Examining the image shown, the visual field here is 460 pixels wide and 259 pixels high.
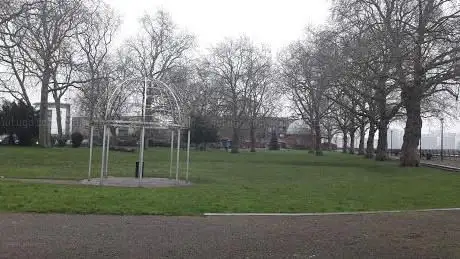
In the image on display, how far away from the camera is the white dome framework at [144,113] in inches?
774

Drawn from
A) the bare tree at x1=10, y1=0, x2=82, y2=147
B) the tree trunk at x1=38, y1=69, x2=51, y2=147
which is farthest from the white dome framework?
the tree trunk at x1=38, y1=69, x2=51, y2=147

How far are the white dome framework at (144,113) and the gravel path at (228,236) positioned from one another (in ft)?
29.0

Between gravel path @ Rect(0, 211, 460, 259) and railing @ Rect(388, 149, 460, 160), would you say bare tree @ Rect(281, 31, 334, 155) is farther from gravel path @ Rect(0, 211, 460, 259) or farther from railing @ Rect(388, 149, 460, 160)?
gravel path @ Rect(0, 211, 460, 259)

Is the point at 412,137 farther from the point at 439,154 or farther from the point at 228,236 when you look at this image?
the point at 439,154

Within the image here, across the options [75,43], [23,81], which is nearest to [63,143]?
[23,81]

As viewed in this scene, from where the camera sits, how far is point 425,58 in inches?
1320

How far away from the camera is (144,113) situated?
Result: 21.3 metres

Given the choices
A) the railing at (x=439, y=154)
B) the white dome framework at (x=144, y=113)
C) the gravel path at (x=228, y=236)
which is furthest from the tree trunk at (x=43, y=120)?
the gravel path at (x=228, y=236)

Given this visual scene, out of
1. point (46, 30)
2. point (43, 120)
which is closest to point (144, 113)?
point (46, 30)

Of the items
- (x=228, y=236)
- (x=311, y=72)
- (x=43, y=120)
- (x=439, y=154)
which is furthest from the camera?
(x=439, y=154)

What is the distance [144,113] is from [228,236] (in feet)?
42.3

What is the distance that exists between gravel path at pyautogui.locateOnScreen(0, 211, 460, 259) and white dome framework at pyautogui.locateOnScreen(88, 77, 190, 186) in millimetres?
8846

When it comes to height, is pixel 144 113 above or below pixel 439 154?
above

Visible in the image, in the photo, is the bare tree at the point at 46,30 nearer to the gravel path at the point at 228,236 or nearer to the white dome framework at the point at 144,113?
the white dome framework at the point at 144,113
